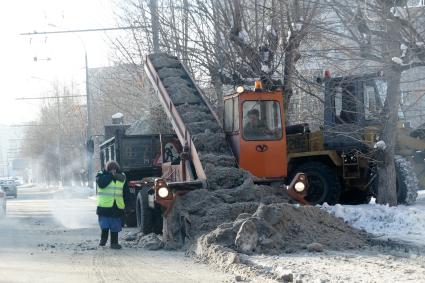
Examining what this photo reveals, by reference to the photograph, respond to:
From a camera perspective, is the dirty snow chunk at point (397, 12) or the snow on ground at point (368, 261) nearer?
the snow on ground at point (368, 261)

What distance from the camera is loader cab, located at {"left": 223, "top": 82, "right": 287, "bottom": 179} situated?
1350 centimetres

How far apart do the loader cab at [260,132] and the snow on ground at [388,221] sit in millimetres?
1457

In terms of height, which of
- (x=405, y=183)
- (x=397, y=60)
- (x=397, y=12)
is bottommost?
(x=405, y=183)

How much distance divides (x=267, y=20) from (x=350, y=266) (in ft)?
32.5

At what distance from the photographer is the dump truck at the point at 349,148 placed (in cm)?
1502

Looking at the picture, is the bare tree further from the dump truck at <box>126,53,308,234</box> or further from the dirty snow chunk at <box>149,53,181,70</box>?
the dirty snow chunk at <box>149,53,181,70</box>

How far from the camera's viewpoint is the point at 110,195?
13.3 m

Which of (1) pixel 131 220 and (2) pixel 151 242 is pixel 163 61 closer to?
(1) pixel 131 220

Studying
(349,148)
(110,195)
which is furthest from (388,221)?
(110,195)

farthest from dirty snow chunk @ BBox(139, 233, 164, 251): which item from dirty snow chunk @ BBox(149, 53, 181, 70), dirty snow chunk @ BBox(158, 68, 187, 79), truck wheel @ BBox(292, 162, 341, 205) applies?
dirty snow chunk @ BBox(149, 53, 181, 70)

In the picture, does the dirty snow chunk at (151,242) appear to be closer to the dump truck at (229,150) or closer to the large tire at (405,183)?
the dump truck at (229,150)

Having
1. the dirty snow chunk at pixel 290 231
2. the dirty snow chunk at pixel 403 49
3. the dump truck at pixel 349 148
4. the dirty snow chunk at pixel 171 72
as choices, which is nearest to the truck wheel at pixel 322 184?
the dump truck at pixel 349 148

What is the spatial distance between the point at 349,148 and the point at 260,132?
11.0 ft

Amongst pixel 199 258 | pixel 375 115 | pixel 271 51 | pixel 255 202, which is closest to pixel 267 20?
pixel 271 51
